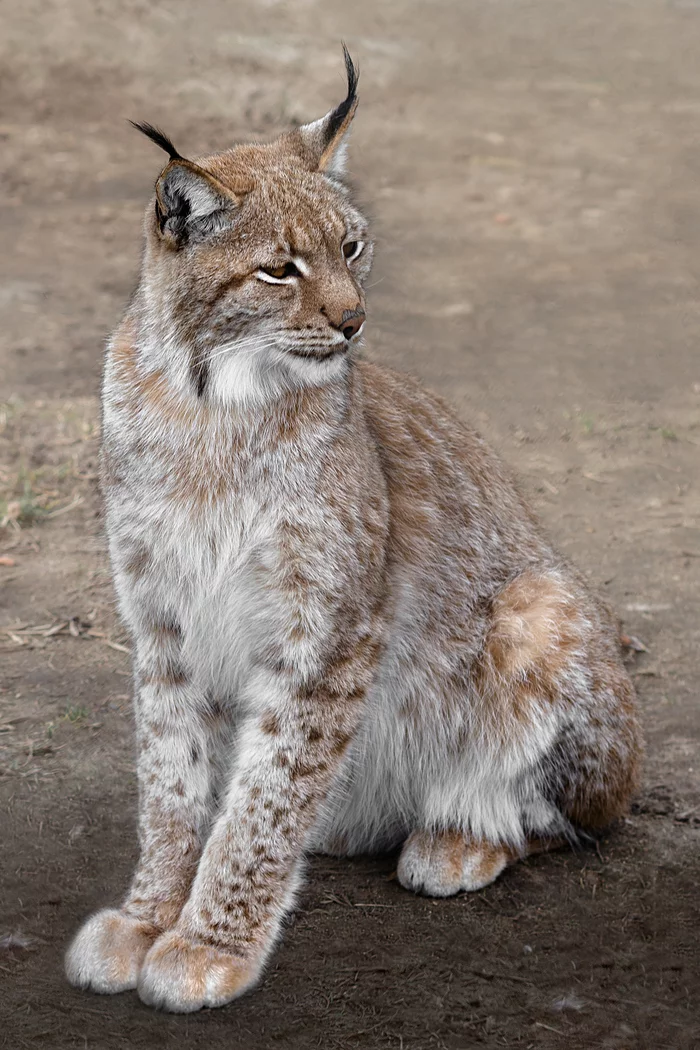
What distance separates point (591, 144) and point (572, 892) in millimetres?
9595

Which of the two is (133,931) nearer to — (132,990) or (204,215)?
(132,990)

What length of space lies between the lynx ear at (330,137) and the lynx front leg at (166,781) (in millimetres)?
1451

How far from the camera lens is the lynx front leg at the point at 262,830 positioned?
3.79 m

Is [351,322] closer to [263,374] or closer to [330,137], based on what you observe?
[263,374]


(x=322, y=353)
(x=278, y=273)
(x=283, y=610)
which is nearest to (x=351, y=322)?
(x=322, y=353)

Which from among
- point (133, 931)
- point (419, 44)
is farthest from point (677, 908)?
point (419, 44)

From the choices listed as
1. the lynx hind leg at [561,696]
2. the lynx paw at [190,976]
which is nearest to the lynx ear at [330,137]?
the lynx hind leg at [561,696]

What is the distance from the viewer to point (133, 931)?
12.7ft

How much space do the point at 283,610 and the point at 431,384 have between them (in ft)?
15.5

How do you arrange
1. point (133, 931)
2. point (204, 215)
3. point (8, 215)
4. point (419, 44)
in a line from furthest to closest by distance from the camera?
point (419, 44), point (8, 215), point (133, 931), point (204, 215)

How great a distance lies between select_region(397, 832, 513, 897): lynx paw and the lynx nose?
1686 millimetres

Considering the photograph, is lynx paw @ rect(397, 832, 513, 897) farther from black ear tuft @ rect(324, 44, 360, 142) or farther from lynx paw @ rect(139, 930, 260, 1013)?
black ear tuft @ rect(324, 44, 360, 142)

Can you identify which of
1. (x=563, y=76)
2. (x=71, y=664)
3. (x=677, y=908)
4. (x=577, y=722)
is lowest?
(x=71, y=664)

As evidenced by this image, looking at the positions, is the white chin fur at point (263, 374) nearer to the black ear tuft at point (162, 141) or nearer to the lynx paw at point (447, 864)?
the black ear tuft at point (162, 141)
